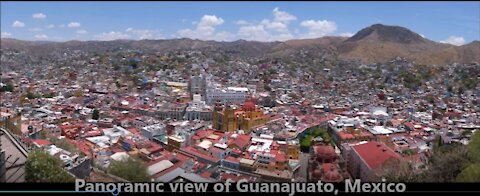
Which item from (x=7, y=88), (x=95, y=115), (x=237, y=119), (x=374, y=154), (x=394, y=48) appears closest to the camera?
(x=374, y=154)

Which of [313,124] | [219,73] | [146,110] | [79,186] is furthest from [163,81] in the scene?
[79,186]

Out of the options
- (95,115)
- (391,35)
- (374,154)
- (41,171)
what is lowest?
(95,115)

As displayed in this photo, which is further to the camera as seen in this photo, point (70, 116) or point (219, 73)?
point (219, 73)

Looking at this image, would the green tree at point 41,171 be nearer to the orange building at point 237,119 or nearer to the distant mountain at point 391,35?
the orange building at point 237,119

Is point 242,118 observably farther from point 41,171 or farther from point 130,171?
point 41,171

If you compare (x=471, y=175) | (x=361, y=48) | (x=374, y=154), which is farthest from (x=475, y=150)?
(x=361, y=48)

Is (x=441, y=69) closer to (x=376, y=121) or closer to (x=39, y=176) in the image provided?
(x=376, y=121)

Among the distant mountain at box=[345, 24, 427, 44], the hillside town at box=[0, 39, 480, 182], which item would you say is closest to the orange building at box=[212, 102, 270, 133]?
the hillside town at box=[0, 39, 480, 182]

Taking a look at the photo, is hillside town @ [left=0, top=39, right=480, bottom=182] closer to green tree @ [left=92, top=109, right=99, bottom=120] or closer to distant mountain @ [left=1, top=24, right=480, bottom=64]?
green tree @ [left=92, top=109, right=99, bottom=120]
